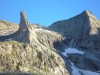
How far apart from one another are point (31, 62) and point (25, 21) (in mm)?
42482

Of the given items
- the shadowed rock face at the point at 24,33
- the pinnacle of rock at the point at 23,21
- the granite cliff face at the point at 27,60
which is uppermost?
the pinnacle of rock at the point at 23,21

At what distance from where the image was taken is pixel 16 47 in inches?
5719

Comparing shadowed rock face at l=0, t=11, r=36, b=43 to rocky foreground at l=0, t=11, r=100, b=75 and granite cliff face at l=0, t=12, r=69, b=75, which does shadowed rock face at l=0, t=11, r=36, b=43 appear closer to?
rocky foreground at l=0, t=11, r=100, b=75

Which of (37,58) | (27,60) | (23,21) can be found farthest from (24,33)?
(27,60)

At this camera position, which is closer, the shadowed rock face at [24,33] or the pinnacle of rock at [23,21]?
the shadowed rock face at [24,33]

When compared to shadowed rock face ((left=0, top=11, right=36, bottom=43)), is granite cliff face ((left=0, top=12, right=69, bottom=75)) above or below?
below

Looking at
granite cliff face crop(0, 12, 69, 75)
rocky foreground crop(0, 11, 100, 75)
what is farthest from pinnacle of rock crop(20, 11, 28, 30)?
granite cliff face crop(0, 12, 69, 75)

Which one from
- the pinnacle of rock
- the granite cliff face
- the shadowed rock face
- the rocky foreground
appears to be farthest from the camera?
the pinnacle of rock

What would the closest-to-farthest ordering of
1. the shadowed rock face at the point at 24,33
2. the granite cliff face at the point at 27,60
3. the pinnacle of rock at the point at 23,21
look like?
1. the granite cliff face at the point at 27,60
2. the shadowed rock face at the point at 24,33
3. the pinnacle of rock at the point at 23,21

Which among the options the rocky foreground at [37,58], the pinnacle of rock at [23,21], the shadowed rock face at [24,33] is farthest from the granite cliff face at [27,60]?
the pinnacle of rock at [23,21]

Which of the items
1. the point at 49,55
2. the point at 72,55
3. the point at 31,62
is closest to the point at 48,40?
the point at 72,55

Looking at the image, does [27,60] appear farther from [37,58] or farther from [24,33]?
[24,33]

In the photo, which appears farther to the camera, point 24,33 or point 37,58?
point 24,33

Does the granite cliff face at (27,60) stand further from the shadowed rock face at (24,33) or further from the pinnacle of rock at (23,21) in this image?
the pinnacle of rock at (23,21)
